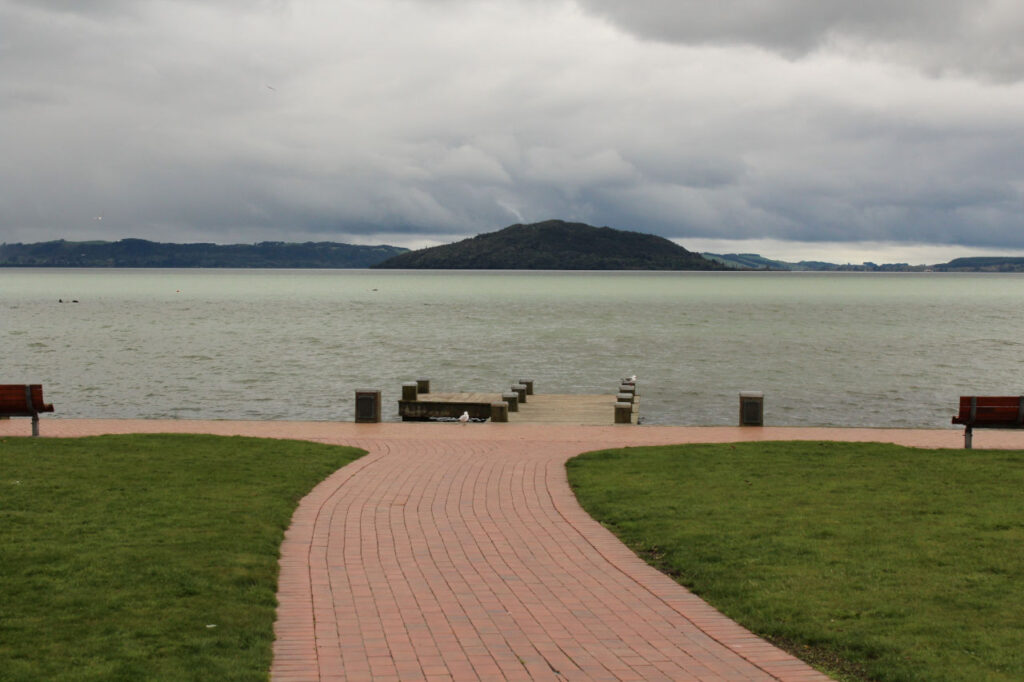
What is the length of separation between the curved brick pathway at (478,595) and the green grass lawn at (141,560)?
304 mm

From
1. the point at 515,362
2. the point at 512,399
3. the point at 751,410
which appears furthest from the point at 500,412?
the point at 515,362

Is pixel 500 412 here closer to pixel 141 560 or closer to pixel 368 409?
pixel 368 409

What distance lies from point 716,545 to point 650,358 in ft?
130

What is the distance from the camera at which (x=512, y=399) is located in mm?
23156

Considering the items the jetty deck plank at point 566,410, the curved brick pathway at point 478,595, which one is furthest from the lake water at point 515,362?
the curved brick pathway at point 478,595

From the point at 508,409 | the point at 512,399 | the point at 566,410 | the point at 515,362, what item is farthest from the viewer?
the point at 515,362

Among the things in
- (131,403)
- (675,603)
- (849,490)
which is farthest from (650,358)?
(675,603)

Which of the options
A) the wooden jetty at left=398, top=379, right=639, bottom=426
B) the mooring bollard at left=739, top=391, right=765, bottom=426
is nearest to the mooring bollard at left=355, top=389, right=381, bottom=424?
the wooden jetty at left=398, top=379, right=639, bottom=426

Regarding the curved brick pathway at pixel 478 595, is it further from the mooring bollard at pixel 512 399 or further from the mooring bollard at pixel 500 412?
the mooring bollard at pixel 512 399

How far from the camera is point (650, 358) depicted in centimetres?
4797

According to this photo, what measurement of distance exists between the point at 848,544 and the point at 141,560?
237 inches

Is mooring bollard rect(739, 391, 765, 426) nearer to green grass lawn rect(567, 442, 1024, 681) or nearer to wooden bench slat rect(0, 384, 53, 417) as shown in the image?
green grass lawn rect(567, 442, 1024, 681)

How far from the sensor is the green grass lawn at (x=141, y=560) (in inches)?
227

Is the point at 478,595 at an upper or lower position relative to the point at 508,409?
upper
